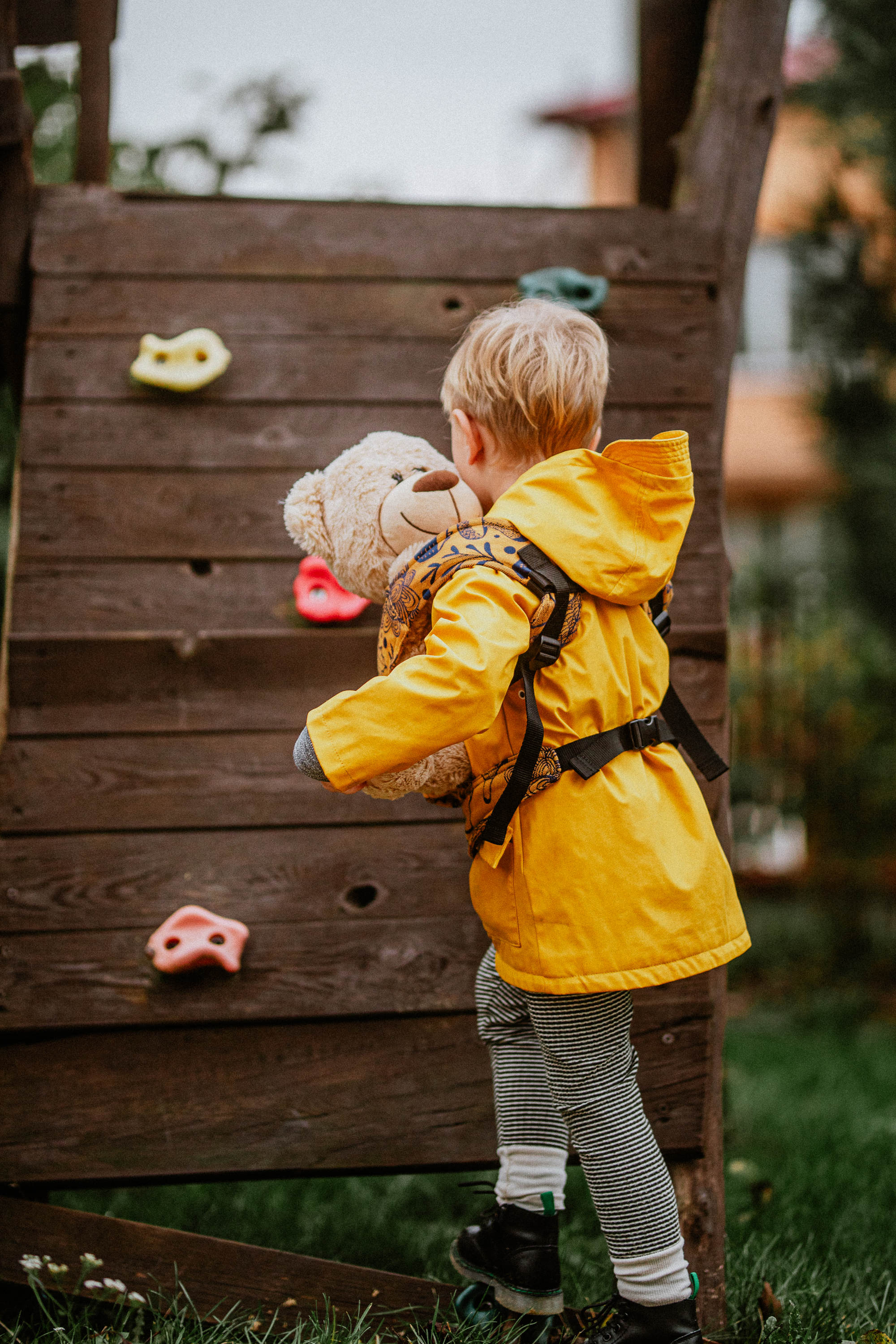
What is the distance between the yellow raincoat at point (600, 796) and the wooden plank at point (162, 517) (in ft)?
3.00

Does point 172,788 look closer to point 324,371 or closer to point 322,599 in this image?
point 322,599

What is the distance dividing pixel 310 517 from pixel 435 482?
27cm

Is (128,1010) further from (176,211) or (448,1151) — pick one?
(176,211)

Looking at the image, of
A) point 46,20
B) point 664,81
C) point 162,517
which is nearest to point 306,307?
point 162,517

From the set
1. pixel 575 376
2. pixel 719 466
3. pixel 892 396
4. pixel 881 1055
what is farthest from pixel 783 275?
pixel 575 376

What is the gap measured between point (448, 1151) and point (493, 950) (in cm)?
51

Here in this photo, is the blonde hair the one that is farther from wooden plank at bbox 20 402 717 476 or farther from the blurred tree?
the blurred tree

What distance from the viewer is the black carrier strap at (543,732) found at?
1691 mm

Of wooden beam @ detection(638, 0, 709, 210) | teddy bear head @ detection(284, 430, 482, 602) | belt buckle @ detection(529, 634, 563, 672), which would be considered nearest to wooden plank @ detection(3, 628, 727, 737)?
teddy bear head @ detection(284, 430, 482, 602)

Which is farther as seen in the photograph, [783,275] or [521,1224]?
[783,275]

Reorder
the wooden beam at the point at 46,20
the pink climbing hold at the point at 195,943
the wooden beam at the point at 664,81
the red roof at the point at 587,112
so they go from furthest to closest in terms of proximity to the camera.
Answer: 1. the red roof at the point at 587,112
2. the wooden beam at the point at 664,81
3. the wooden beam at the point at 46,20
4. the pink climbing hold at the point at 195,943

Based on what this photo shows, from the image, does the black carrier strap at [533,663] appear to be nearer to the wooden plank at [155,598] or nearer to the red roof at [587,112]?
the wooden plank at [155,598]

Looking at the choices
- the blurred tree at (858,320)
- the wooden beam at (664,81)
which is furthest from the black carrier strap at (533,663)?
the blurred tree at (858,320)

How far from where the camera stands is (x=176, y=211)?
2.76 m
